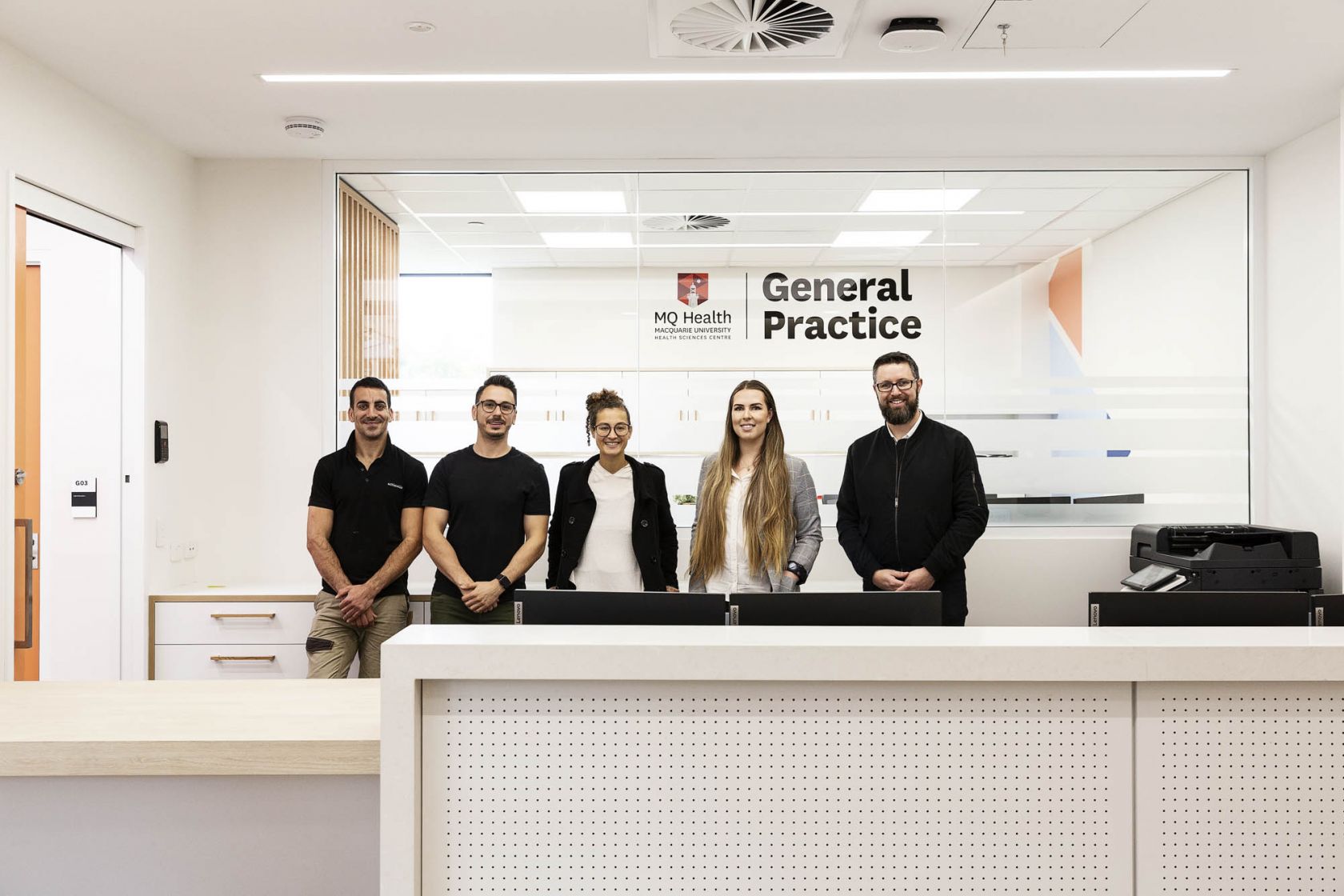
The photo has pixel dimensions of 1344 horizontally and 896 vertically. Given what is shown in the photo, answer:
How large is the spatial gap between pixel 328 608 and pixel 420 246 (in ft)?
6.48

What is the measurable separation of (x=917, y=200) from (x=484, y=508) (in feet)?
8.92

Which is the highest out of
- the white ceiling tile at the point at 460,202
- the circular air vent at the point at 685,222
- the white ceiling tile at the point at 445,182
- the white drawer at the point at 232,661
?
the white ceiling tile at the point at 445,182

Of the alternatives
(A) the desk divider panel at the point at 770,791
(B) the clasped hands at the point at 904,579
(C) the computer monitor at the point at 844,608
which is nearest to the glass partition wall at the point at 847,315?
(B) the clasped hands at the point at 904,579

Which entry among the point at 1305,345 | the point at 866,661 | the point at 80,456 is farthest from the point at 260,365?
the point at 1305,345

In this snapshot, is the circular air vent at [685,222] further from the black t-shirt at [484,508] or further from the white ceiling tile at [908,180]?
the black t-shirt at [484,508]

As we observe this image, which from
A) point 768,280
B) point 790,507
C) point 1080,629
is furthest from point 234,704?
point 768,280

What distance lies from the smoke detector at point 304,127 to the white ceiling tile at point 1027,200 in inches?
122

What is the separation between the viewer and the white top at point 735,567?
3199mm

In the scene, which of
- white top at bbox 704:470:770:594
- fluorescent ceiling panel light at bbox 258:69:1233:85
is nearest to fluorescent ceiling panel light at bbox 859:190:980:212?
fluorescent ceiling panel light at bbox 258:69:1233:85

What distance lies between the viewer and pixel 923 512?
11.8 ft

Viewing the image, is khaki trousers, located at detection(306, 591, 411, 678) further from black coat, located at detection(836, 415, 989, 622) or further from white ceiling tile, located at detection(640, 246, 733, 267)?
white ceiling tile, located at detection(640, 246, 733, 267)

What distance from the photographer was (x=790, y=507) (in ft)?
10.7

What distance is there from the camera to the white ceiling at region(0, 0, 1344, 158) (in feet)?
10.3

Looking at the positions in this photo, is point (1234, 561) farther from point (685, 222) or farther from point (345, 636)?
point (345, 636)
